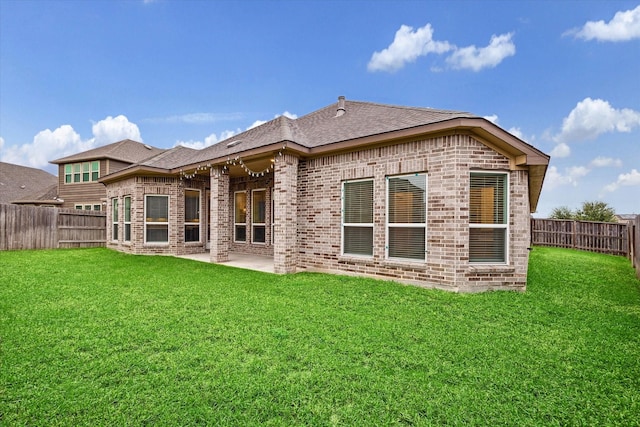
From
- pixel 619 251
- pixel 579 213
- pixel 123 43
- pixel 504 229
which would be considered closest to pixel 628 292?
pixel 504 229

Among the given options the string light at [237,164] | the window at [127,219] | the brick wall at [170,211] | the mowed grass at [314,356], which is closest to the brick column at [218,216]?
the string light at [237,164]

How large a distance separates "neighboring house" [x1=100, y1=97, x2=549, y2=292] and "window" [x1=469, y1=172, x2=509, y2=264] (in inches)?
0.8

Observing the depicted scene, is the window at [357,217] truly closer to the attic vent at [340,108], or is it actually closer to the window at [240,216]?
the attic vent at [340,108]

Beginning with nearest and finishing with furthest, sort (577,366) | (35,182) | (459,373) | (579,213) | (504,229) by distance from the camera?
(459,373) → (577,366) → (504,229) → (579,213) → (35,182)

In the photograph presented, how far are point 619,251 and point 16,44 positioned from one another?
29.5 metres

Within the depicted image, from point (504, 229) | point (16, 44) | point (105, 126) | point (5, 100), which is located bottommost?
point (504, 229)

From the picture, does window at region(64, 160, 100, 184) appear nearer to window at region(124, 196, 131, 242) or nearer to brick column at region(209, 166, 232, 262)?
window at region(124, 196, 131, 242)

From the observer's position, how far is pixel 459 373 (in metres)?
2.63

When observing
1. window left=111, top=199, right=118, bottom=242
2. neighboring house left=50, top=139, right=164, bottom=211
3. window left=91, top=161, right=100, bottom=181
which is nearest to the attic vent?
window left=111, top=199, right=118, bottom=242

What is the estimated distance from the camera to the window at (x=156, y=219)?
10.8 meters

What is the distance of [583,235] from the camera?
46.0 feet

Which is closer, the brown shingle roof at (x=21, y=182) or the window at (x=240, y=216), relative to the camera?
the window at (x=240, y=216)

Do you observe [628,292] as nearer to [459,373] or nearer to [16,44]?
[459,373]

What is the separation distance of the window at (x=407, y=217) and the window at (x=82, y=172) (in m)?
22.1
